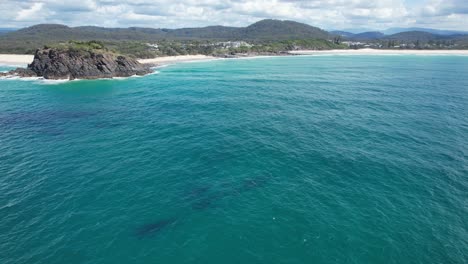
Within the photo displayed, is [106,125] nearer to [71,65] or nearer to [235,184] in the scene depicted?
[235,184]

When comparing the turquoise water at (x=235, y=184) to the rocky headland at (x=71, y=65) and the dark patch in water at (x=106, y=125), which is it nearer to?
the dark patch in water at (x=106, y=125)

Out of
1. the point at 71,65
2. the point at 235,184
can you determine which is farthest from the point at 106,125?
the point at 71,65

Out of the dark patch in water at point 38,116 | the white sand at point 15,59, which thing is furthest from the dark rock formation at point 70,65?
the dark patch in water at point 38,116

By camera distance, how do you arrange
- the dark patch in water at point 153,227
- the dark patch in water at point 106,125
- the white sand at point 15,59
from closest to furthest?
the dark patch in water at point 153,227, the dark patch in water at point 106,125, the white sand at point 15,59

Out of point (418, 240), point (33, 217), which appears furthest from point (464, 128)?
point (33, 217)

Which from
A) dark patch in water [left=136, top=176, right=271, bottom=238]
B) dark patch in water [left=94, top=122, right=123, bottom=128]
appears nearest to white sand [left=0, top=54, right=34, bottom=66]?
dark patch in water [left=94, top=122, right=123, bottom=128]

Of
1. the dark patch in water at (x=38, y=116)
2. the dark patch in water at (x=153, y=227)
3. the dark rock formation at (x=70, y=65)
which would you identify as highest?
the dark rock formation at (x=70, y=65)

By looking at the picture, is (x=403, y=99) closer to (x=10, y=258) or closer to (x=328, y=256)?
(x=328, y=256)
